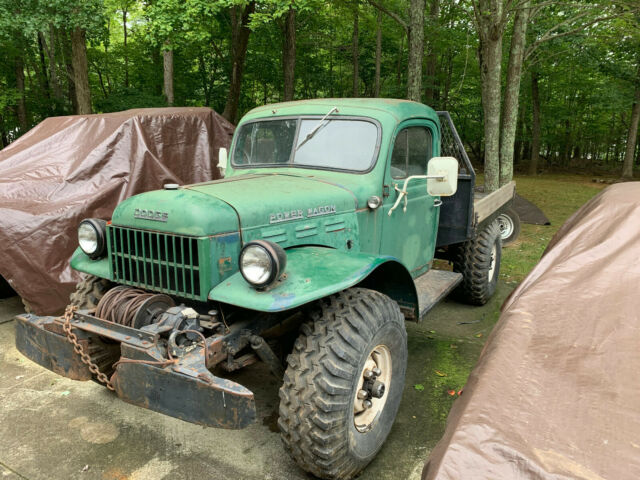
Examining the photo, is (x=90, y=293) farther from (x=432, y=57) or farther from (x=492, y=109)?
(x=432, y=57)

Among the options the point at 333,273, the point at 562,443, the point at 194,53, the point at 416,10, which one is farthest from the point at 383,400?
the point at 194,53

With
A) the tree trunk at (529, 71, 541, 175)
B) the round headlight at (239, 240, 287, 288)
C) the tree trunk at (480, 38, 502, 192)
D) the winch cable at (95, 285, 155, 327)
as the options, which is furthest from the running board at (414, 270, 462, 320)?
the tree trunk at (529, 71, 541, 175)

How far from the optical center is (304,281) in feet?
8.48

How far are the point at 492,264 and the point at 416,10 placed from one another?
5573 mm

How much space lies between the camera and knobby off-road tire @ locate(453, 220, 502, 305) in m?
5.36

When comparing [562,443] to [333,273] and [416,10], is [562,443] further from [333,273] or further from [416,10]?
[416,10]

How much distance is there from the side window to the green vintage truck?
0.04m

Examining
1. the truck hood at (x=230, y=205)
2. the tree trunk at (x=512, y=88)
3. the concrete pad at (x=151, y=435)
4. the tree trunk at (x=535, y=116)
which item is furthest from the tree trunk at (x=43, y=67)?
the tree trunk at (x=535, y=116)

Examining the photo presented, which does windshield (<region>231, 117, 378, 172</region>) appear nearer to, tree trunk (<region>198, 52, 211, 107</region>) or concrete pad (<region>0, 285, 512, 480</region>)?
concrete pad (<region>0, 285, 512, 480</region>)

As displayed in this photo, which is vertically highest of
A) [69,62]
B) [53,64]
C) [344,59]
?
[344,59]

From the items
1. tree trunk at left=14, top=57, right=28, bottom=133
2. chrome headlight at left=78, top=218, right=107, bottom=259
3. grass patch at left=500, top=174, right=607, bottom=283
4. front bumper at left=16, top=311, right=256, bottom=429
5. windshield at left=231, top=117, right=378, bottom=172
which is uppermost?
tree trunk at left=14, top=57, right=28, bottom=133

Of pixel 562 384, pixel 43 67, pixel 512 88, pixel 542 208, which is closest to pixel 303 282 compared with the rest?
pixel 562 384

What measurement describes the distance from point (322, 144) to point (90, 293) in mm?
2006

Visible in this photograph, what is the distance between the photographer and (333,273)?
2.70 metres
